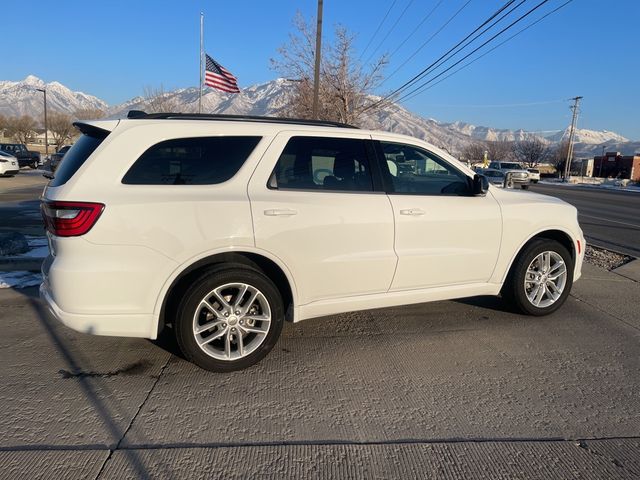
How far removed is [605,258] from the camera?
8164mm

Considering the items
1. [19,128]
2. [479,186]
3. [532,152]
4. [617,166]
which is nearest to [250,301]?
[479,186]

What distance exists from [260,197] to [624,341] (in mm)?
3494

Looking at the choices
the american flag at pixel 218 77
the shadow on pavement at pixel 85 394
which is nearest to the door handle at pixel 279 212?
the shadow on pavement at pixel 85 394

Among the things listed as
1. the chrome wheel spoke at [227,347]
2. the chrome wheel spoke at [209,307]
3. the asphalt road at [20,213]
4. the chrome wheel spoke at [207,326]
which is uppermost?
the chrome wheel spoke at [209,307]

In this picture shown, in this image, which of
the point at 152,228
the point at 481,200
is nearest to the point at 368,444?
the point at 152,228

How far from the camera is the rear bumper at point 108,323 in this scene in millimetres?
3361

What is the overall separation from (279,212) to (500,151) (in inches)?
5210

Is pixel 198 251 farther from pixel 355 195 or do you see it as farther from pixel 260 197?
pixel 355 195

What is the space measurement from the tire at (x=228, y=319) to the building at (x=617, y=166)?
256ft

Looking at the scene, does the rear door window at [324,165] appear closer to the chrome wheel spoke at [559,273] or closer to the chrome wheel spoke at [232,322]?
the chrome wheel spoke at [232,322]

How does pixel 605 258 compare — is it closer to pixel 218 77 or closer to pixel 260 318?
pixel 260 318

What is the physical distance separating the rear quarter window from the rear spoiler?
1.06ft

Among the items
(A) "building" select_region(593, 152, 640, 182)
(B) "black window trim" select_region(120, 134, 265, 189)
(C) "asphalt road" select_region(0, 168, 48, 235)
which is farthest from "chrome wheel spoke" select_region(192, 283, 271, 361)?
(A) "building" select_region(593, 152, 640, 182)

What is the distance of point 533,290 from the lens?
4.93 meters
